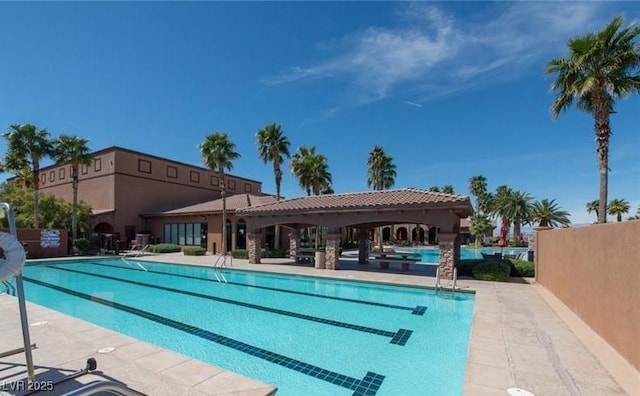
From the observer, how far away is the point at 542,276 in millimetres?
13406

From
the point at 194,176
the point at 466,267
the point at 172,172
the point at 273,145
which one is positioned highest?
the point at 273,145

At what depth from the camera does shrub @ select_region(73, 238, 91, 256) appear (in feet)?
86.0

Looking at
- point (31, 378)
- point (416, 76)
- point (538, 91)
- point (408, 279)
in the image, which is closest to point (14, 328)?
point (31, 378)

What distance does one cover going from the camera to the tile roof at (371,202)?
14.9m

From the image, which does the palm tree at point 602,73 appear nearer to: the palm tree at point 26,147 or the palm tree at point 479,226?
the palm tree at point 26,147

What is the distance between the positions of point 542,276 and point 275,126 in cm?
2085

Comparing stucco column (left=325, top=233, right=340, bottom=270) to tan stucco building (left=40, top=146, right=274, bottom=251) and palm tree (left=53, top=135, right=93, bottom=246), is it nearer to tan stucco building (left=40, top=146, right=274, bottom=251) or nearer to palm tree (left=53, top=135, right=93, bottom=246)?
tan stucco building (left=40, top=146, right=274, bottom=251)

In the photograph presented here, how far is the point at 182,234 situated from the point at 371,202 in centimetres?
2272

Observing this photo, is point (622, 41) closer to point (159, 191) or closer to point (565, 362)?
point (565, 362)

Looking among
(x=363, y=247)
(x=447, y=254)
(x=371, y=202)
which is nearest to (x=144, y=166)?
(x=363, y=247)

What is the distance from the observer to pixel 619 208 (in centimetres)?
5922

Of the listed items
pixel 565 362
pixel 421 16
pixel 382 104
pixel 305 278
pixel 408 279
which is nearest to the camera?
pixel 565 362

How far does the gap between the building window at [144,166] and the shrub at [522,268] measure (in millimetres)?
33577

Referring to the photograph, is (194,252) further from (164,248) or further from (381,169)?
(381,169)
